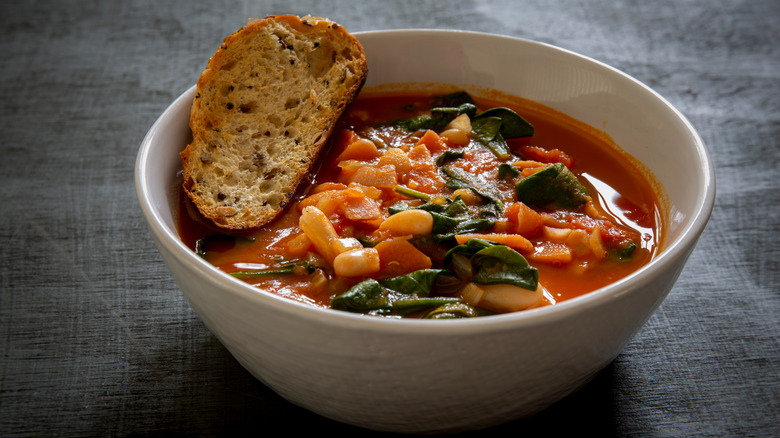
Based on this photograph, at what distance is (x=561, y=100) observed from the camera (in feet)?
10.8

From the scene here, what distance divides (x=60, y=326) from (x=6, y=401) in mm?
353

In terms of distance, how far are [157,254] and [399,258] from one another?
119cm

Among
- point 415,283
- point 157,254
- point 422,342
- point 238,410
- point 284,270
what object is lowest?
point 157,254

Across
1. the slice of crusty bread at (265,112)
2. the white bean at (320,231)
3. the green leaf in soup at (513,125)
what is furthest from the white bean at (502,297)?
the green leaf in soup at (513,125)

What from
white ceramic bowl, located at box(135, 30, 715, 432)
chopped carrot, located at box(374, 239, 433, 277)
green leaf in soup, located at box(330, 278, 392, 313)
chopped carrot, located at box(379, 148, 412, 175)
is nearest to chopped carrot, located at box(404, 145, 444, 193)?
chopped carrot, located at box(379, 148, 412, 175)

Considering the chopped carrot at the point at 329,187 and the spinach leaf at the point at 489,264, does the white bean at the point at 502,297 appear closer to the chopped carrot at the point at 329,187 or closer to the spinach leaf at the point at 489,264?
the spinach leaf at the point at 489,264

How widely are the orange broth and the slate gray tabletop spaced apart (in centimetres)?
31

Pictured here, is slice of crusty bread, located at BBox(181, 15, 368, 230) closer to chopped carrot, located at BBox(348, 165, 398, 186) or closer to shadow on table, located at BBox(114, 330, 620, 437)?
chopped carrot, located at BBox(348, 165, 398, 186)

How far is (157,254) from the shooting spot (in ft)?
10.00

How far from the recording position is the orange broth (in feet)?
7.91

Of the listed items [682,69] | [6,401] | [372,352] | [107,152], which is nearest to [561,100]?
[682,69]

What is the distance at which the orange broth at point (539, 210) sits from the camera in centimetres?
241

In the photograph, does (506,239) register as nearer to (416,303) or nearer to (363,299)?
(416,303)

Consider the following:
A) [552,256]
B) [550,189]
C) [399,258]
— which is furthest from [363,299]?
[550,189]
